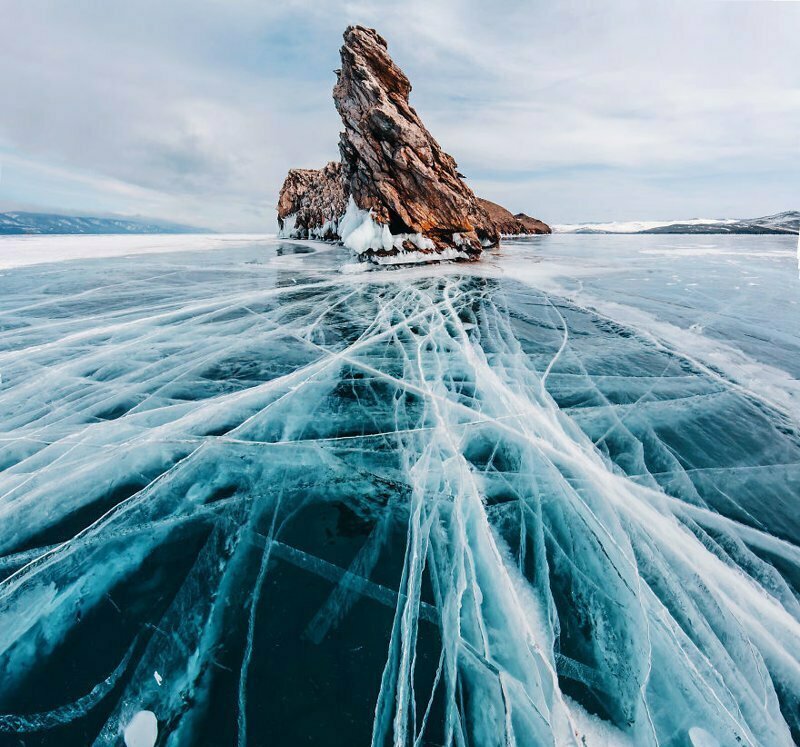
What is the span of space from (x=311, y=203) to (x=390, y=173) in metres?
28.9

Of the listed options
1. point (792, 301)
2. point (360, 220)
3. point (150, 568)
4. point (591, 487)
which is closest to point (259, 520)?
point (150, 568)

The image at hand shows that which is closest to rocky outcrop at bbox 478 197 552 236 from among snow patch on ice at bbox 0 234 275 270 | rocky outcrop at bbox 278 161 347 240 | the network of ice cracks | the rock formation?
rocky outcrop at bbox 278 161 347 240

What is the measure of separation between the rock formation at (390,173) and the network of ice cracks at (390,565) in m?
14.4

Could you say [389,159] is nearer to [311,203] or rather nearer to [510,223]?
[311,203]

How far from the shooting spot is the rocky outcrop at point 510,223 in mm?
70550

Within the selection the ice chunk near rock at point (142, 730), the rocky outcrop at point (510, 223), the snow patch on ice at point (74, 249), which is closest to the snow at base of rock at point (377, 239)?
the snow patch on ice at point (74, 249)

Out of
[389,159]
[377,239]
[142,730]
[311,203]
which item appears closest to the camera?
[142,730]

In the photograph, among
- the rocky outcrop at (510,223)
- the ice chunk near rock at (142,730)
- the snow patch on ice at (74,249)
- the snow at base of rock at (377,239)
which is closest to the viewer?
the ice chunk near rock at (142,730)

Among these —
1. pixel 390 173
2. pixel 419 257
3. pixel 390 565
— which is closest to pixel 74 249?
pixel 390 173

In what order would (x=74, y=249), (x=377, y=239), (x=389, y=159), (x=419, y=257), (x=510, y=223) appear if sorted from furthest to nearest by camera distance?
(x=510, y=223) → (x=74, y=249) → (x=389, y=159) → (x=419, y=257) → (x=377, y=239)

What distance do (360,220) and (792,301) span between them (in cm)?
1678

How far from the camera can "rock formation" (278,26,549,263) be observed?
685 inches

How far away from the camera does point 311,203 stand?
1703 inches

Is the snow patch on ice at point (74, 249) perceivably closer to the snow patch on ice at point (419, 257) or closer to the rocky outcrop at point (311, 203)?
the rocky outcrop at point (311, 203)
